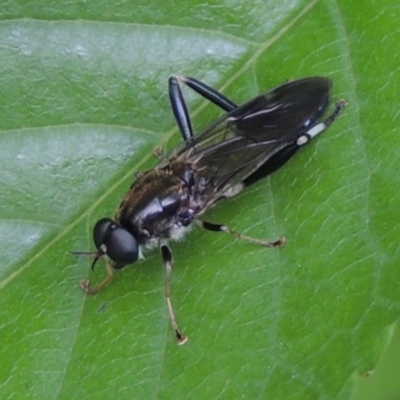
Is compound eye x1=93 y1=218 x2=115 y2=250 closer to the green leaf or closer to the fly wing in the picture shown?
the green leaf

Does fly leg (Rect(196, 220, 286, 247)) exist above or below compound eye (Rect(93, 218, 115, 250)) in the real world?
below

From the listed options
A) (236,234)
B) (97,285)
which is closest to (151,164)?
(236,234)

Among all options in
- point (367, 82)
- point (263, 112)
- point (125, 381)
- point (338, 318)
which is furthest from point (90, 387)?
point (367, 82)

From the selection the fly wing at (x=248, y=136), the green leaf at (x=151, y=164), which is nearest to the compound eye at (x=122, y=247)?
the green leaf at (x=151, y=164)

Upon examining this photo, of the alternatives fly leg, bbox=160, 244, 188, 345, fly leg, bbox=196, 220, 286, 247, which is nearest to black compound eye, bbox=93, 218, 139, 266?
fly leg, bbox=160, 244, 188, 345

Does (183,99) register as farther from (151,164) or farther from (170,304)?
(170,304)

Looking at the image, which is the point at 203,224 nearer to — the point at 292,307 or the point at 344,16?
the point at 292,307
